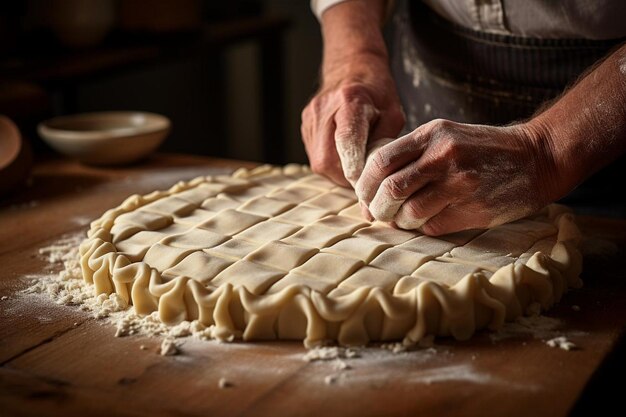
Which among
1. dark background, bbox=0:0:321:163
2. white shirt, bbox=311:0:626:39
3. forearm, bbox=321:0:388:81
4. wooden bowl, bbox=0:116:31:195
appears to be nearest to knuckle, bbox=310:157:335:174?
forearm, bbox=321:0:388:81

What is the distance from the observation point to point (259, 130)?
453cm

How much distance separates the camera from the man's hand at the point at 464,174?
140cm

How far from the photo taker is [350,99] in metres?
1.72

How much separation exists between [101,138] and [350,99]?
0.85 meters

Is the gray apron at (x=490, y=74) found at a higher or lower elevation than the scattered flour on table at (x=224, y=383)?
higher

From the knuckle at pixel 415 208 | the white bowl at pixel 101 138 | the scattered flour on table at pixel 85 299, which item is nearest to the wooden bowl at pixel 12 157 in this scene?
the white bowl at pixel 101 138

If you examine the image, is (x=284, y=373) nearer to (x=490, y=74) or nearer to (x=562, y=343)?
(x=562, y=343)

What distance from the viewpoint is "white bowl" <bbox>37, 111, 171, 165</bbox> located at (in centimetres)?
222

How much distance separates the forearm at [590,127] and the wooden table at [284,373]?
0.77 feet

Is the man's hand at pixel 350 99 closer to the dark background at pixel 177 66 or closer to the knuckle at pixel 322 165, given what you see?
the knuckle at pixel 322 165

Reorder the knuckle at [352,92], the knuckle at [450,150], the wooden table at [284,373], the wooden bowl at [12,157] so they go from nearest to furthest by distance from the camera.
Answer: the wooden table at [284,373] → the knuckle at [450,150] → the knuckle at [352,92] → the wooden bowl at [12,157]

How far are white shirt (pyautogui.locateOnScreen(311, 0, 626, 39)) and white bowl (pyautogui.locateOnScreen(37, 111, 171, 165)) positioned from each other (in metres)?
0.94

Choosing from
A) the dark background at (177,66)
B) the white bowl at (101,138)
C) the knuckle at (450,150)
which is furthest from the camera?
the dark background at (177,66)

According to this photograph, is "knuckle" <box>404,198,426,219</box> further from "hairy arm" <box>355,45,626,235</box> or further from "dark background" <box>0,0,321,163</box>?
"dark background" <box>0,0,321,163</box>
